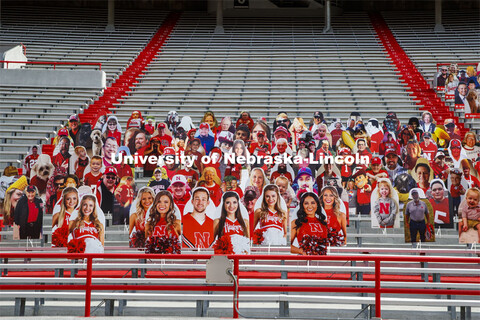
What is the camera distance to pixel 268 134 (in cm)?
1036

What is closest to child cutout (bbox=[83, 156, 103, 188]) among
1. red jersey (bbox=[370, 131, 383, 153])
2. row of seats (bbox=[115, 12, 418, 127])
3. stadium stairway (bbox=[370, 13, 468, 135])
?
red jersey (bbox=[370, 131, 383, 153])

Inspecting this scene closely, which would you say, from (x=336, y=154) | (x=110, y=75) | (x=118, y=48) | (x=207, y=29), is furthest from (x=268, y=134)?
(x=207, y=29)

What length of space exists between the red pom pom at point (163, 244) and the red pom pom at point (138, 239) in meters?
0.11

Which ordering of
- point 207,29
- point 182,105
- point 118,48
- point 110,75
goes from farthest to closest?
point 207,29 → point 118,48 → point 110,75 → point 182,105

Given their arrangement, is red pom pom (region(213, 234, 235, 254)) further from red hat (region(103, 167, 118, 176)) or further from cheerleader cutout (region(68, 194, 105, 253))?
red hat (region(103, 167, 118, 176))

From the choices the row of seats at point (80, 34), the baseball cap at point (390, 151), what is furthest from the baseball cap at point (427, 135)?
the row of seats at point (80, 34)

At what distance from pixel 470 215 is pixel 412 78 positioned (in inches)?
452

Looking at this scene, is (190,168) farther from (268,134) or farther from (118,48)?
(118,48)

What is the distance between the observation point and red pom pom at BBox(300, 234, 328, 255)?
21.4 ft

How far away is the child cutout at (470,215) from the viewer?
6.72 meters

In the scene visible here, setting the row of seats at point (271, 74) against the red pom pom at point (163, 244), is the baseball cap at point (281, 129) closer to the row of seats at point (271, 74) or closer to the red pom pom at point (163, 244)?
the row of seats at point (271, 74)

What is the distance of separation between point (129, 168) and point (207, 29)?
16203mm

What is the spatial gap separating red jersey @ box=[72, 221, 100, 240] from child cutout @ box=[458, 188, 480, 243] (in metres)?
4.15

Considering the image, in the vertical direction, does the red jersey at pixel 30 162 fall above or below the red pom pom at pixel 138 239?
above
